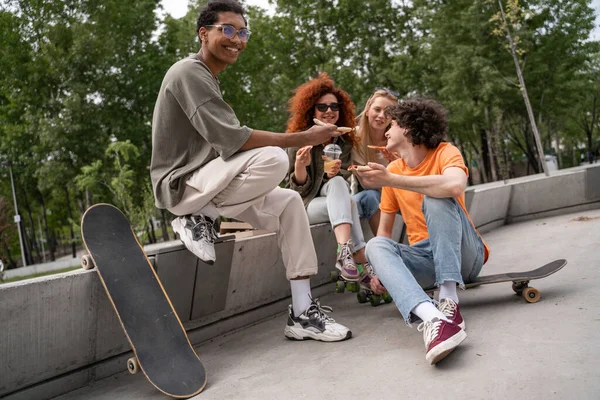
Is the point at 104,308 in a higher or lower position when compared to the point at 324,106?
lower

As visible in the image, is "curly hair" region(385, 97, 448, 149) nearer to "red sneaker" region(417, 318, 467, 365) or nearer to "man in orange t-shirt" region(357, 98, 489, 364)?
"man in orange t-shirt" region(357, 98, 489, 364)

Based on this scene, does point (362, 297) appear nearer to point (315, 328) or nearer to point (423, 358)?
point (315, 328)

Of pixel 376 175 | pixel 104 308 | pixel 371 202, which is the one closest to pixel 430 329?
pixel 376 175

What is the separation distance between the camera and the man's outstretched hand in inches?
141

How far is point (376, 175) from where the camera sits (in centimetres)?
361

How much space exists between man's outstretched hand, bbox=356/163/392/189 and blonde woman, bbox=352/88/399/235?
1961mm

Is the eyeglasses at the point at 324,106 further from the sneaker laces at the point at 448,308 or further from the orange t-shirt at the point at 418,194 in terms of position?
the sneaker laces at the point at 448,308

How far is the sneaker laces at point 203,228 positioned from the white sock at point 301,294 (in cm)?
70

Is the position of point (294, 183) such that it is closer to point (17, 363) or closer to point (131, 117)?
point (17, 363)

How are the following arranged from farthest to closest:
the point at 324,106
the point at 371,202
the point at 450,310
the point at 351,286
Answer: the point at 371,202, the point at 324,106, the point at 351,286, the point at 450,310

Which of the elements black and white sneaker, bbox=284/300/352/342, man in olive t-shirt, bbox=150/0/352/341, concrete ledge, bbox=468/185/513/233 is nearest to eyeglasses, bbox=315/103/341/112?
man in olive t-shirt, bbox=150/0/352/341

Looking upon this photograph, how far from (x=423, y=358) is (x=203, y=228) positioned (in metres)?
1.77

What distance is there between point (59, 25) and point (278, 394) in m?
31.3

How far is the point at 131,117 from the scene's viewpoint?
103ft
